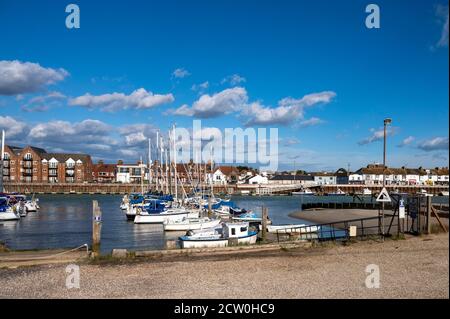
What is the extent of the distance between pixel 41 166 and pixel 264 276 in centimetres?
16051

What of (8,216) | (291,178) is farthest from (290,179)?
(8,216)

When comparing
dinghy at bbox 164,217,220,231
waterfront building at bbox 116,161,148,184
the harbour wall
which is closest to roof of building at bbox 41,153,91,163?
the harbour wall

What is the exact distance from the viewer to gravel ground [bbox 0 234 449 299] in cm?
1474

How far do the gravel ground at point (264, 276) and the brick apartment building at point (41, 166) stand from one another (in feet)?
501

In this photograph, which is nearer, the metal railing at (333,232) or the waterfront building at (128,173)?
the metal railing at (333,232)

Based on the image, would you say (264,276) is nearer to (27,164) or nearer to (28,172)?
(27,164)

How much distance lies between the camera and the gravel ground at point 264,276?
48.4 ft

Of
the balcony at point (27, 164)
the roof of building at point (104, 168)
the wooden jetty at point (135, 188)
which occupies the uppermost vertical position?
the balcony at point (27, 164)

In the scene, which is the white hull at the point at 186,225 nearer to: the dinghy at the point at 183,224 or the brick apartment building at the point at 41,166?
the dinghy at the point at 183,224

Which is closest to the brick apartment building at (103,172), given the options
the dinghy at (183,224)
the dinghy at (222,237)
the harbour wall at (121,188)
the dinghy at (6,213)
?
the harbour wall at (121,188)

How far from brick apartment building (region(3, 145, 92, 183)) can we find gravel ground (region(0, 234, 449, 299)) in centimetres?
15278

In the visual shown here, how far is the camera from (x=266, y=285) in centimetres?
1576
